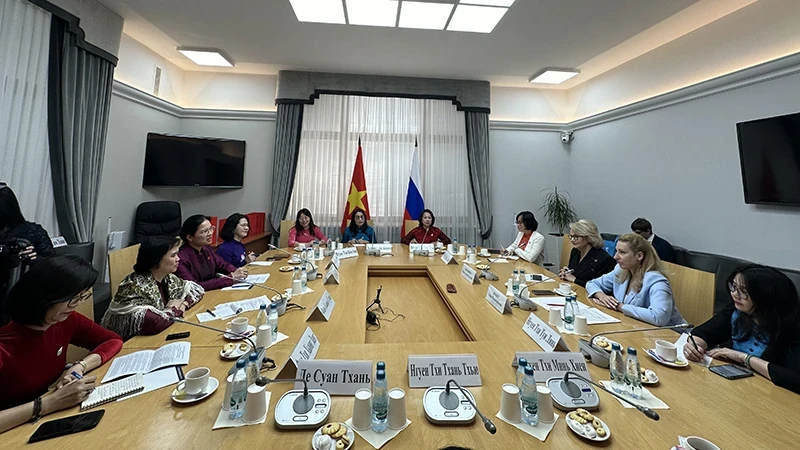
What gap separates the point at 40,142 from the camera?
93.0 inches

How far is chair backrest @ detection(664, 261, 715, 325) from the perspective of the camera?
67.2 inches

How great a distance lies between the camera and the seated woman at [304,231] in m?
3.75

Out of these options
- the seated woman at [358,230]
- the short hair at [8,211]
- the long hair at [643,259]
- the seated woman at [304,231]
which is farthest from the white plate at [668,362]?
the short hair at [8,211]

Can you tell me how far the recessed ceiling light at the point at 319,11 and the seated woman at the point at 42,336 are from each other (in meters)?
2.65

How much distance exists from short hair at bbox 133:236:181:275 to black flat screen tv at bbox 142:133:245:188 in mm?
2841

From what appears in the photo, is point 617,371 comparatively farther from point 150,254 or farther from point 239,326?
point 150,254

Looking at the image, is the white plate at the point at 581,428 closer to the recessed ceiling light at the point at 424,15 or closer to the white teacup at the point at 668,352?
the white teacup at the point at 668,352

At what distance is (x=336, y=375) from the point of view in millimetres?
962

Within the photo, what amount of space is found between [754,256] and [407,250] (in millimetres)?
3144

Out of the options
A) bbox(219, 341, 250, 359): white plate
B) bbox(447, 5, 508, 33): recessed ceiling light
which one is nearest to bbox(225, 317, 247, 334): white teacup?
bbox(219, 341, 250, 359): white plate

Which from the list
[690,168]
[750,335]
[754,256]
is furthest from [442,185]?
[750,335]

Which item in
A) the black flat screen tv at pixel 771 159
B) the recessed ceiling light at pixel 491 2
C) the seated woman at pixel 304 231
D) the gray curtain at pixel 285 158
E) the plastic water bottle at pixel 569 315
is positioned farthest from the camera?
the gray curtain at pixel 285 158

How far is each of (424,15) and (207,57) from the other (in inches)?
112

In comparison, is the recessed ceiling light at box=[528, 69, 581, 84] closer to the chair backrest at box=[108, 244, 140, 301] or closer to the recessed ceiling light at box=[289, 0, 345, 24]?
the recessed ceiling light at box=[289, 0, 345, 24]
